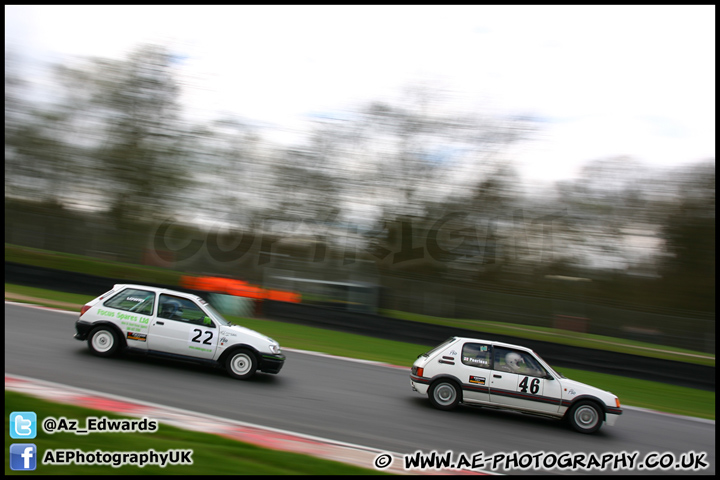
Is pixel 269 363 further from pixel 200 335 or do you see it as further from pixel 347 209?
pixel 347 209

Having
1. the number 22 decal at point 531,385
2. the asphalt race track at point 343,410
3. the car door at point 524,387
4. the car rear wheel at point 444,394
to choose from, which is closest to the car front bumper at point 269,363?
the asphalt race track at point 343,410

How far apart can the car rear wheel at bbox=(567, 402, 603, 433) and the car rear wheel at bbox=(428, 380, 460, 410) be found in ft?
5.64

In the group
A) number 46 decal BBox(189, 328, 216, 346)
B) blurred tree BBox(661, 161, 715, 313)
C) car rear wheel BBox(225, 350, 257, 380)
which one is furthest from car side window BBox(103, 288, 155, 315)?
blurred tree BBox(661, 161, 715, 313)

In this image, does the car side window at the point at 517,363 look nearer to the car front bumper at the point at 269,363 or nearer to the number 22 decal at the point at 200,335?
the car front bumper at the point at 269,363

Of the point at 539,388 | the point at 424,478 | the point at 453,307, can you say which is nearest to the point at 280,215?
Answer: the point at 453,307

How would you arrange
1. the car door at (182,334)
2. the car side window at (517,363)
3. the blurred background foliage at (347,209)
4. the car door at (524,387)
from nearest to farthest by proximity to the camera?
the car door at (524,387)
the car side window at (517,363)
the car door at (182,334)
the blurred background foliage at (347,209)

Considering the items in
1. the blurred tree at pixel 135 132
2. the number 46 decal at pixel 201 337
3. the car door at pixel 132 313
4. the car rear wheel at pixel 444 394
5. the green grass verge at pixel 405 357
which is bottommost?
the green grass verge at pixel 405 357

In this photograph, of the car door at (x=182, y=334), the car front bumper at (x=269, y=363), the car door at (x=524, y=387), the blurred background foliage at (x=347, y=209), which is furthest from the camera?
the blurred background foliage at (x=347, y=209)

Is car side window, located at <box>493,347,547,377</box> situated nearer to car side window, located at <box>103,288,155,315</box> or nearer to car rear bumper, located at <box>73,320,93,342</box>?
car side window, located at <box>103,288,155,315</box>

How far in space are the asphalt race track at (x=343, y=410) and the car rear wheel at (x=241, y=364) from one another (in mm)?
154

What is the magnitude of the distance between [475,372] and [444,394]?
1.96ft

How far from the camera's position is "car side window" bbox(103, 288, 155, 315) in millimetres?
8352

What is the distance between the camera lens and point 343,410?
299 inches

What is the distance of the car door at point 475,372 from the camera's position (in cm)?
777
